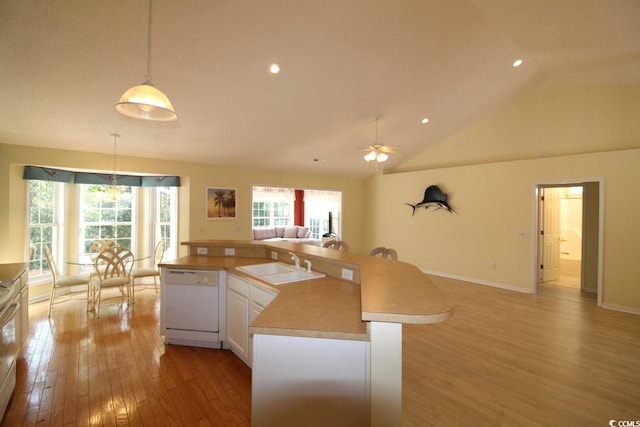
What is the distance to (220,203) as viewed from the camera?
6.00 metres

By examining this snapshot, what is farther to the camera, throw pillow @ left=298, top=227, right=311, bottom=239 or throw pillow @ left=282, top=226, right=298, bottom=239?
throw pillow @ left=298, top=227, right=311, bottom=239

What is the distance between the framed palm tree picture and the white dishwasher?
302 cm

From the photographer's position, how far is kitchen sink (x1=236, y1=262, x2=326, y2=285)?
2.37m

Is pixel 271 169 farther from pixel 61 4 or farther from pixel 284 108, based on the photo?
pixel 61 4

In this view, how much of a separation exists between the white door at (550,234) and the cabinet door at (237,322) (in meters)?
5.93

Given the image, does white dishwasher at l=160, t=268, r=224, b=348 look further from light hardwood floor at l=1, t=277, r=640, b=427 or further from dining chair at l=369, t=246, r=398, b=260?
dining chair at l=369, t=246, r=398, b=260

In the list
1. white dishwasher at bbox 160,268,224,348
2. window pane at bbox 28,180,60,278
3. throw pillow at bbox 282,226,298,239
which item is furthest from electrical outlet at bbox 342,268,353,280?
throw pillow at bbox 282,226,298,239

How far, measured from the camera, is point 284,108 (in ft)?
13.8

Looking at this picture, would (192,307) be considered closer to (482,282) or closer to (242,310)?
(242,310)

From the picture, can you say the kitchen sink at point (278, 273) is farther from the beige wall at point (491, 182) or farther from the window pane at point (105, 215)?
the window pane at point (105, 215)

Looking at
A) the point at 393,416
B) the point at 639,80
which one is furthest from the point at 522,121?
the point at 393,416

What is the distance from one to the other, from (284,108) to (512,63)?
3.49 m

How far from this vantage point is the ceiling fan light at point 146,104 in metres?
1.72

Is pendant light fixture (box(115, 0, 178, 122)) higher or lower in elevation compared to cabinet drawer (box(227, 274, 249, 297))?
higher
